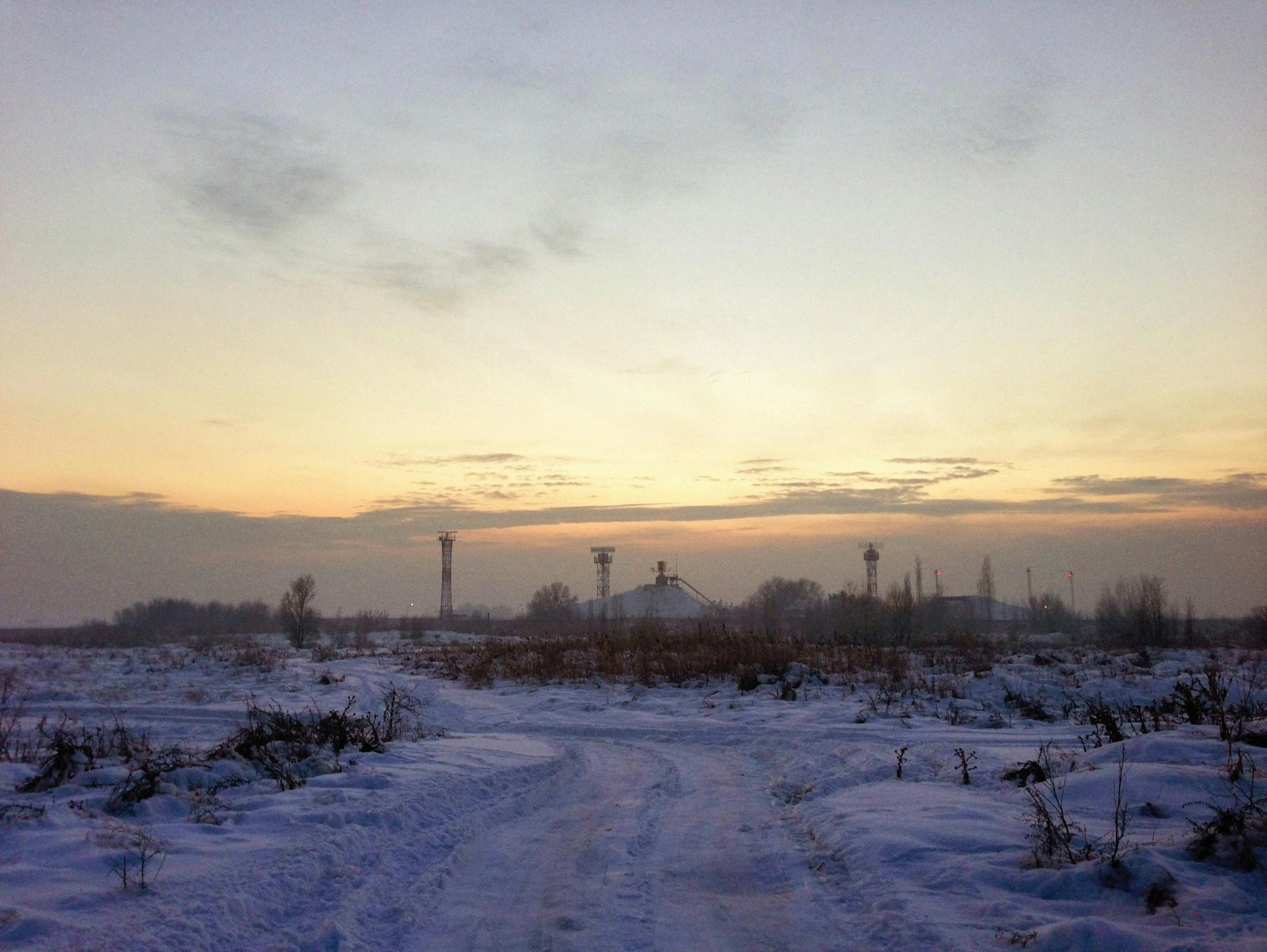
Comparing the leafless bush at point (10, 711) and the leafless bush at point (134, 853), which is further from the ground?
the leafless bush at point (134, 853)

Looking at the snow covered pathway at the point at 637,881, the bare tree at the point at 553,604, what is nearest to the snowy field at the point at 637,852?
the snow covered pathway at the point at 637,881

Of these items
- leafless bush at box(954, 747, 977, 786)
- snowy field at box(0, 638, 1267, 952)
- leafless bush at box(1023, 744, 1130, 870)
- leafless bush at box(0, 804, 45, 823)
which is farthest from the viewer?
leafless bush at box(954, 747, 977, 786)

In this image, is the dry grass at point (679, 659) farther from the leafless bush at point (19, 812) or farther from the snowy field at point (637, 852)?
→ the leafless bush at point (19, 812)

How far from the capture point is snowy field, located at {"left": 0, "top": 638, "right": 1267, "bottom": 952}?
448 centimetres

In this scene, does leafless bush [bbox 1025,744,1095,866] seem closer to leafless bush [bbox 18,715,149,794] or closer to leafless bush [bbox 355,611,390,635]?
leafless bush [bbox 18,715,149,794]

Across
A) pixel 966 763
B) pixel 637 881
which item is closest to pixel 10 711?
pixel 637 881

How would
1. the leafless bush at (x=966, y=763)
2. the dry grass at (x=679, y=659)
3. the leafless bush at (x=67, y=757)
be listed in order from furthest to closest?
1. the dry grass at (x=679, y=659)
2. the leafless bush at (x=966, y=763)
3. the leafless bush at (x=67, y=757)

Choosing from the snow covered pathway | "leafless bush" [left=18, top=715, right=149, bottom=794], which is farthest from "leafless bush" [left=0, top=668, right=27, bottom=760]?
the snow covered pathway

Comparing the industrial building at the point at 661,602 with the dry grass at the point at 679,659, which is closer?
the dry grass at the point at 679,659

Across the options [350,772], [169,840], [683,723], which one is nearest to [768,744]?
[683,723]

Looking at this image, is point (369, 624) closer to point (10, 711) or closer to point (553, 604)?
point (553, 604)

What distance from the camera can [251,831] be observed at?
20.0 feet

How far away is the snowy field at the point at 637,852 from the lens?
4.48 metres

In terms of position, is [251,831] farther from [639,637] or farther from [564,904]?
[639,637]
